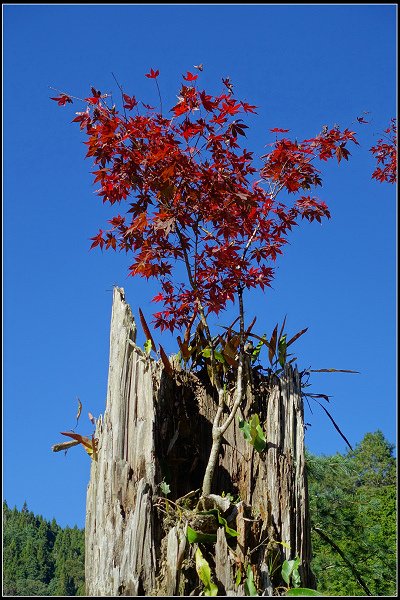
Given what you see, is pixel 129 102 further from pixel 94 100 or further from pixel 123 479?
pixel 123 479

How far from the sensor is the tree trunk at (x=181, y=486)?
16.9 feet

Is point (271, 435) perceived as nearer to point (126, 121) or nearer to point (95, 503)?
point (95, 503)

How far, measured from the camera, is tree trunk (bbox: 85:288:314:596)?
516cm

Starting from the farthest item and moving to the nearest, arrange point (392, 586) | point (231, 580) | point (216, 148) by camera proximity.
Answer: point (392, 586), point (216, 148), point (231, 580)

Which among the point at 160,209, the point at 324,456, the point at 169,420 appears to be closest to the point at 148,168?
the point at 160,209

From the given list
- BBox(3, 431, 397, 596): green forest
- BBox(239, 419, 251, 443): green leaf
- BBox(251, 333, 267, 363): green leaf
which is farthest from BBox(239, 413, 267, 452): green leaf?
BBox(3, 431, 397, 596): green forest

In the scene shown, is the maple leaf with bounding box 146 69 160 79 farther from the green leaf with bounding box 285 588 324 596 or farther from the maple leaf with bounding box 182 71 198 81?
the green leaf with bounding box 285 588 324 596

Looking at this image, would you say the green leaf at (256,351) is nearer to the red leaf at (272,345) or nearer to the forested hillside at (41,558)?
the red leaf at (272,345)

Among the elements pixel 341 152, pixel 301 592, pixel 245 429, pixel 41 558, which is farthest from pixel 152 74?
pixel 41 558

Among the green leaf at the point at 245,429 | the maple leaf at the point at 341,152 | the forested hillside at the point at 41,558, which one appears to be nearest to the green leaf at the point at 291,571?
the green leaf at the point at 245,429

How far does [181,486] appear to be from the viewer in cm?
589

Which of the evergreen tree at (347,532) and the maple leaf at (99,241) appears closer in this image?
the maple leaf at (99,241)

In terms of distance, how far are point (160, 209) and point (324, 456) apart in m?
4.59

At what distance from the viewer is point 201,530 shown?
5.31 metres
